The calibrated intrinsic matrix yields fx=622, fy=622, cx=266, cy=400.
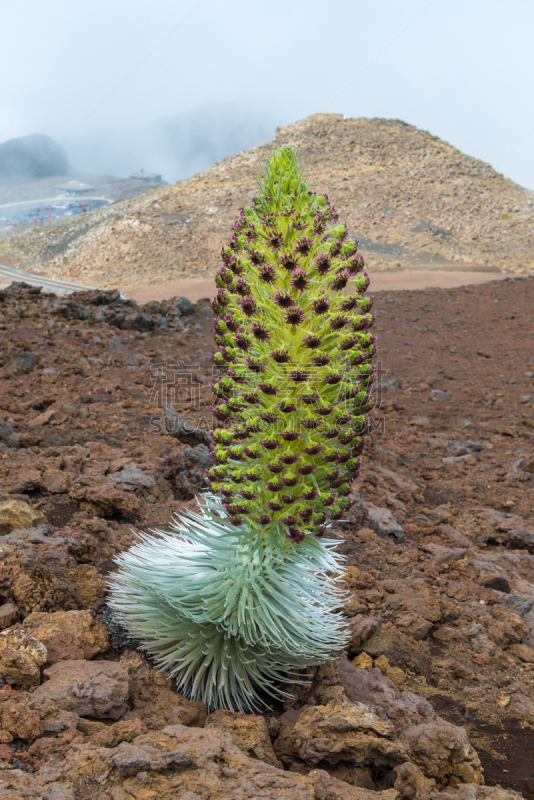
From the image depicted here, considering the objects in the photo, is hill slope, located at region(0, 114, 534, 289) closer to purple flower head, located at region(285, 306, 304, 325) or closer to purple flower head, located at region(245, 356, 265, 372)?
purple flower head, located at region(245, 356, 265, 372)

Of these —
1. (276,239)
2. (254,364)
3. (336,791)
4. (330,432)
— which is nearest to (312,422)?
(330,432)

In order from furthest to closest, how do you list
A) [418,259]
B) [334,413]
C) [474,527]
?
[418,259] < [474,527] < [334,413]

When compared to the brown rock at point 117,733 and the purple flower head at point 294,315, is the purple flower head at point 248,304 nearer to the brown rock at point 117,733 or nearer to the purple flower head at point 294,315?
the purple flower head at point 294,315

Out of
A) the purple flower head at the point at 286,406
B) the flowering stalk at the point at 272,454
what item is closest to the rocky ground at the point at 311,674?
the flowering stalk at the point at 272,454

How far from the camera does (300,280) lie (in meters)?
1.93

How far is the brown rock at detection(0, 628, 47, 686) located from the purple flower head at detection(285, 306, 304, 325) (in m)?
1.37

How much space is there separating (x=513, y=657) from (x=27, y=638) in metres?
2.13

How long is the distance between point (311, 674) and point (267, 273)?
54.6 inches

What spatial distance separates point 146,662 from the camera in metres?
2.29

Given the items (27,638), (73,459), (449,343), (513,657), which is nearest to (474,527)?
(513,657)

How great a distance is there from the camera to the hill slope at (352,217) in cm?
3744

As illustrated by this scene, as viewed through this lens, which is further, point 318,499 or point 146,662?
point 146,662

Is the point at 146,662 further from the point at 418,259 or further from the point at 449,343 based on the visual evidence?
the point at 418,259

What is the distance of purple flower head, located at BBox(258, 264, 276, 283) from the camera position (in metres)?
1.92
